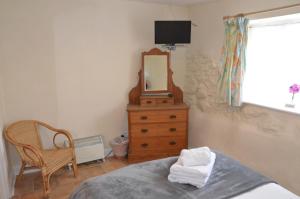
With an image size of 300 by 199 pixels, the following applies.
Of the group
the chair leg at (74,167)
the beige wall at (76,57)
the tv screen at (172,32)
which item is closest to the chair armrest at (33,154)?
the chair leg at (74,167)

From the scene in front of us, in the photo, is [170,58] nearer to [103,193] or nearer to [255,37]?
[255,37]

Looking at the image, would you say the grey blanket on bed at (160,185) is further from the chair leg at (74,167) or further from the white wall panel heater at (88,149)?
the white wall panel heater at (88,149)

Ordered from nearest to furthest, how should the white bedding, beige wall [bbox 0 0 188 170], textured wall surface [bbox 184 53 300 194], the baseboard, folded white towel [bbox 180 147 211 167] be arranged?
1. the white bedding
2. folded white towel [bbox 180 147 211 167]
3. textured wall surface [bbox 184 53 300 194]
4. beige wall [bbox 0 0 188 170]
5. the baseboard

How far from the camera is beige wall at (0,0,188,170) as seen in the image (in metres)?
2.81

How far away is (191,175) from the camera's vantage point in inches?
63.5

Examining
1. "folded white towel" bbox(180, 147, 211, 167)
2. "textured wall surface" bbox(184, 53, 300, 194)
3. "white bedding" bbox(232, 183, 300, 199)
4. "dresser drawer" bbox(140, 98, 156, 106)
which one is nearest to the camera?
"white bedding" bbox(232, 183, 300, 199)

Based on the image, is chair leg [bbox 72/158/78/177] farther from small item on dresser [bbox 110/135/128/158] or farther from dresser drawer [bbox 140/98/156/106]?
dresser drawer [bbox 140/98/156/106]

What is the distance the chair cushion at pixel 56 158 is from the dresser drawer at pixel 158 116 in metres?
0.90

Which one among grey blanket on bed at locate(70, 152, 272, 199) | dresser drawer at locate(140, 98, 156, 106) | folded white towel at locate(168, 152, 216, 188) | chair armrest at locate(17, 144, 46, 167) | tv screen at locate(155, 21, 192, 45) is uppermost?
tv screen at locate(155, 21, 192, 45)

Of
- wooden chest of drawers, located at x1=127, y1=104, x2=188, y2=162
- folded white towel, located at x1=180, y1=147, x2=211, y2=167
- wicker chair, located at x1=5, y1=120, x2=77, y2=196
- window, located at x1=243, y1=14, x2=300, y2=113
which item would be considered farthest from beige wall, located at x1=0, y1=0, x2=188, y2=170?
folded white towel, located at x1=180, y1=147, x2=211, y2=167

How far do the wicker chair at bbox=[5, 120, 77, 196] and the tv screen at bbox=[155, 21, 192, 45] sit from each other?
1822 mm

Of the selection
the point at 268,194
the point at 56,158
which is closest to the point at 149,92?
the point at 56,158

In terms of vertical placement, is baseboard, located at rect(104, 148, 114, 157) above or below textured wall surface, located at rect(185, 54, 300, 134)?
below

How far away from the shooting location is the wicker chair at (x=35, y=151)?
8.02 feet
